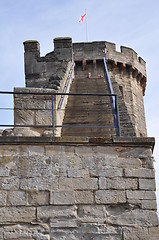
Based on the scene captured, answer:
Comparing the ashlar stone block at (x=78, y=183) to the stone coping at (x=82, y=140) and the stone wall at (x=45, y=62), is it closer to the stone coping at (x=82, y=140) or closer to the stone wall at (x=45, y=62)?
the stone coping at (x=82, y=140)

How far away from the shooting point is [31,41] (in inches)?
967

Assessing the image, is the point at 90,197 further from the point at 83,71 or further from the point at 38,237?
the point at 83,71

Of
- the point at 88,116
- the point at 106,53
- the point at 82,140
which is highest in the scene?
the point at 106,53

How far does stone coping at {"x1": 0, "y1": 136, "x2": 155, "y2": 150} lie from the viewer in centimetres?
977

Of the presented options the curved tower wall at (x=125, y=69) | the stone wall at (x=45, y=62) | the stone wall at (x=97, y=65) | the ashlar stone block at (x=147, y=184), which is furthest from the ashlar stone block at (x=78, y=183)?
the curved tower wall at (x=125, y=69)

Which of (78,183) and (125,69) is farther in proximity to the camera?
(125,69)

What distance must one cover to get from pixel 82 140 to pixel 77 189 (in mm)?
802

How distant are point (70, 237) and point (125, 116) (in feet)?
17.8

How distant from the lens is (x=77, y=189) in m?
9.59

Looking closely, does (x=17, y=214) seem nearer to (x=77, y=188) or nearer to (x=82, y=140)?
(x=77, y=188)

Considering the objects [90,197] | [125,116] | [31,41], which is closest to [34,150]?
[90,197]

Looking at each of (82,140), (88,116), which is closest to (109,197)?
(82,140)

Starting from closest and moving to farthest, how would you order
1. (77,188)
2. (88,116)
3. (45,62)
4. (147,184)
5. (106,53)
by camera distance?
(77,188) < (147,184) < (88,116) < (45,62) < (106,53)

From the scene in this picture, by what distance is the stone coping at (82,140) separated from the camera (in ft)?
32.0
